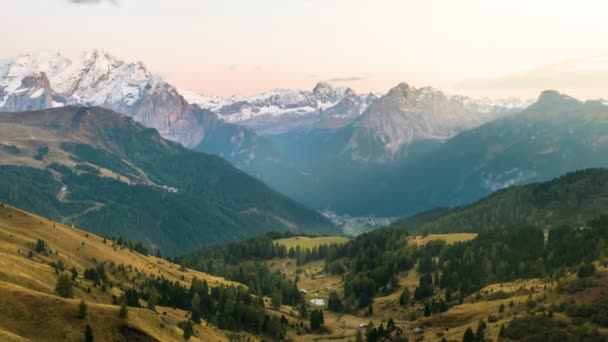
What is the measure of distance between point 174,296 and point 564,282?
128211 millimetres

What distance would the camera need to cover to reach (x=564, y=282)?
582ft

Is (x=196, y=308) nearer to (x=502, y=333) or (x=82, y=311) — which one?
(x=82, y=311)

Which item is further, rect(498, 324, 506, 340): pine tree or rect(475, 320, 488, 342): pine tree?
rect(475, 320, 488, 342): pine tree

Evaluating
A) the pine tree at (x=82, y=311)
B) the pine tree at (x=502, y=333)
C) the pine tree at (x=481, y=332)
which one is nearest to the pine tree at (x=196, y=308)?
the pine tree at (x=82, y=311)

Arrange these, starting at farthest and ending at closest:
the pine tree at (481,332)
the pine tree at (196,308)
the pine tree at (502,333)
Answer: the pine tree at (196,308) < the pine tree at (481,332) < the pine tree at (502,333)

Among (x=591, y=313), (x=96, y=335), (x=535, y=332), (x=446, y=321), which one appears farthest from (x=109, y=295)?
(x=591, y=313)

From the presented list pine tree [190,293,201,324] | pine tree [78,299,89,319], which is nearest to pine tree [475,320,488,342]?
pine tree [190,293,201,324]

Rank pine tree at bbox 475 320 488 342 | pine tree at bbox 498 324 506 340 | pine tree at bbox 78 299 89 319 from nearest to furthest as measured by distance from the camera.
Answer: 1. pine tree at bbox 78 299 89 319
2. pine tree at bbox 498 324 506 340
3. pine tree at bbox 475 320 488 342

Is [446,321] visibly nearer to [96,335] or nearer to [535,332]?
[535,332]

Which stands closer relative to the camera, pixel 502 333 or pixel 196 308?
pixel 502 333

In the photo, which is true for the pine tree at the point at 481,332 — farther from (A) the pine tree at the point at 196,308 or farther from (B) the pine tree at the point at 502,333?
(A) the pine tree at the point at 196,308

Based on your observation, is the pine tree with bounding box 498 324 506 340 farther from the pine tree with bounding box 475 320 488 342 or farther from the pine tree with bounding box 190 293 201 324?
the pine tree with bounding box 190 293 201 324

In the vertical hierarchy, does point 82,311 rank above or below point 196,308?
above

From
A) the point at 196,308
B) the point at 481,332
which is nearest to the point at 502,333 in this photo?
the point at 481,332
